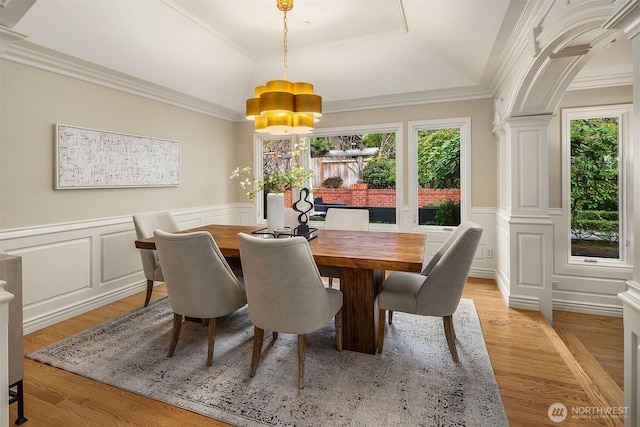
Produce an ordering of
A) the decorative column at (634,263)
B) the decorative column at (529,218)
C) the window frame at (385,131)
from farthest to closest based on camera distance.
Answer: the window frame at (385,131) < the decorative column at (529,218) < the decorative column at (634,263)

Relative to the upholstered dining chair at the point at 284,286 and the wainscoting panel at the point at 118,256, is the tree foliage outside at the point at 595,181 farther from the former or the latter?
the wainscoting panel at the point at 118,256

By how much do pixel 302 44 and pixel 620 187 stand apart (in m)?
3.90

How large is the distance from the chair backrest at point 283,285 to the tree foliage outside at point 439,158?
10.3ft

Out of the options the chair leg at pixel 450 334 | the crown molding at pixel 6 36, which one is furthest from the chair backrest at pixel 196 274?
the chair leg at pixel 450 334

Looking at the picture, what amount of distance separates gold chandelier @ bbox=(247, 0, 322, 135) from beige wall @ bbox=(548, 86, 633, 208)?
2.70m

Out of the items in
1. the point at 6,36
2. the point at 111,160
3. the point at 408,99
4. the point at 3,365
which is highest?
the point at 408,99

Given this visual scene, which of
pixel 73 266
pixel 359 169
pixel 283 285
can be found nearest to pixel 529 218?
pixel 359 169

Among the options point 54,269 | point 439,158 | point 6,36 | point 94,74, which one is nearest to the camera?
point 6,36

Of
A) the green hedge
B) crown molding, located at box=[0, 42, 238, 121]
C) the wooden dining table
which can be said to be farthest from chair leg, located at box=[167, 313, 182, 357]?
the green hedge

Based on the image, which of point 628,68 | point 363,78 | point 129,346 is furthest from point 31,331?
point 628,68

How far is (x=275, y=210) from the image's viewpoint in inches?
115

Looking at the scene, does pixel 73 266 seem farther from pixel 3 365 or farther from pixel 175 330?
pixel 3 365

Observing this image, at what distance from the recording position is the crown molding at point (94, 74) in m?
2.73

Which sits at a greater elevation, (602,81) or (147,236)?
(602,81)
